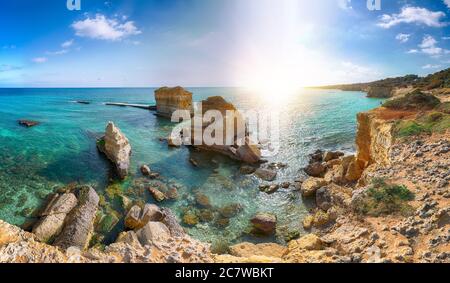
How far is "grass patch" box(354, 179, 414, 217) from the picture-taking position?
30.6 ft

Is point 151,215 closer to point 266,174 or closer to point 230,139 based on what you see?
point 266,174

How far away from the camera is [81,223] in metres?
15.0

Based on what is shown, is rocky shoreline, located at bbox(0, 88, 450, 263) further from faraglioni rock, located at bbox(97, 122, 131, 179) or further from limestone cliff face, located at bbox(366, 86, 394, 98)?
limestone cliff face, located at bbox(366, 86, 394, 98)

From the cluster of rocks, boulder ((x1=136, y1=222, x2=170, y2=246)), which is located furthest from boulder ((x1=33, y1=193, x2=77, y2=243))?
boulder ((x1=136, y1=222, x2=170, y2=246))

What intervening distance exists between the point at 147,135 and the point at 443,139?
113 feet

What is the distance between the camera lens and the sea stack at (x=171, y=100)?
180 feet

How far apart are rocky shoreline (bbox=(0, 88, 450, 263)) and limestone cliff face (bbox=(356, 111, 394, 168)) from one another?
0.25 ft

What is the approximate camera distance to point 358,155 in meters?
19.9

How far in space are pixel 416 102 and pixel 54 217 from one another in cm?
2730

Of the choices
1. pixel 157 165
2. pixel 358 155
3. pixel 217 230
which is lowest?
pixel 217 230

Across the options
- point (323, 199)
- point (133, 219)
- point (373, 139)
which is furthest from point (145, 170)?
point (373, 139)

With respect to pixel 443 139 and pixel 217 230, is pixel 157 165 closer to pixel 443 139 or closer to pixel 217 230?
pixel 217 230

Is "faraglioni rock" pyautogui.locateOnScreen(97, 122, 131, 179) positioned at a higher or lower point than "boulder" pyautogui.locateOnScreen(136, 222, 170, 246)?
higher
